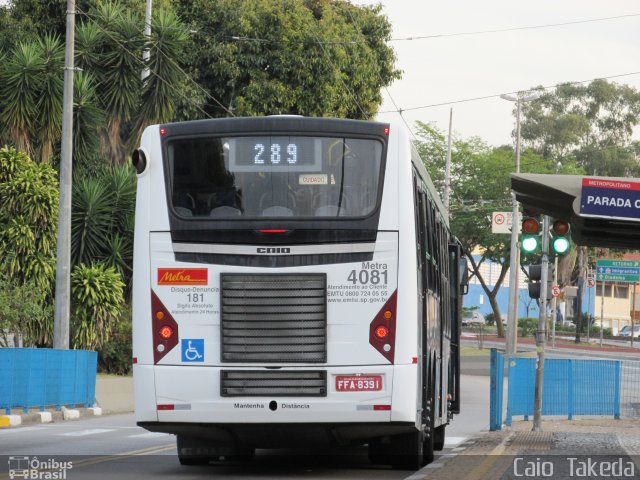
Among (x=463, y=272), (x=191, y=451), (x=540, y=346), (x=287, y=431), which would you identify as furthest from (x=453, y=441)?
(x=287, y=431)

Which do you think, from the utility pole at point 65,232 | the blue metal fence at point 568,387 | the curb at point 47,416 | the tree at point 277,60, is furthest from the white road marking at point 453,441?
the tree at point 277,60

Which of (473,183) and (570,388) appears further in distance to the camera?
(473,183)

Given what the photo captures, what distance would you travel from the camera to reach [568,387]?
26219 millimetres

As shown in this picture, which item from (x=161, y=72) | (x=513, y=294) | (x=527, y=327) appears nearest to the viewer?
(x=161, y=72)

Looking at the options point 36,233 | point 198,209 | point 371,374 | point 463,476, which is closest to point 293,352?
point 371,374

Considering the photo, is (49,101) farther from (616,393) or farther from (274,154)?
(274,154)

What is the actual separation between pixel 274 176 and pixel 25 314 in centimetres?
1843

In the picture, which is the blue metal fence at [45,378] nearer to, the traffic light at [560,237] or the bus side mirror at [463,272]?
the bus side mirror at [463,272]

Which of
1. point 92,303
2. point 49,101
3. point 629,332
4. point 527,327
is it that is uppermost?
point 49,101

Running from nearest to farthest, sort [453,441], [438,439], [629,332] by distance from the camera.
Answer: [438,439] < [453,441] < [629,332]

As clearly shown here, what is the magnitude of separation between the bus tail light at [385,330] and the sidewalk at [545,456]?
1.64m

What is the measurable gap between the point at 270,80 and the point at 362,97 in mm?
4035

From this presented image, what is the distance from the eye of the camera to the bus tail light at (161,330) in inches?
484

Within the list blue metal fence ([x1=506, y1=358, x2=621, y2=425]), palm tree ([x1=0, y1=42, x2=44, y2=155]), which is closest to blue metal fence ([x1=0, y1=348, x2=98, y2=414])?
blue metal fence ([x1=506, y1=358, x2=621, y2=425])
